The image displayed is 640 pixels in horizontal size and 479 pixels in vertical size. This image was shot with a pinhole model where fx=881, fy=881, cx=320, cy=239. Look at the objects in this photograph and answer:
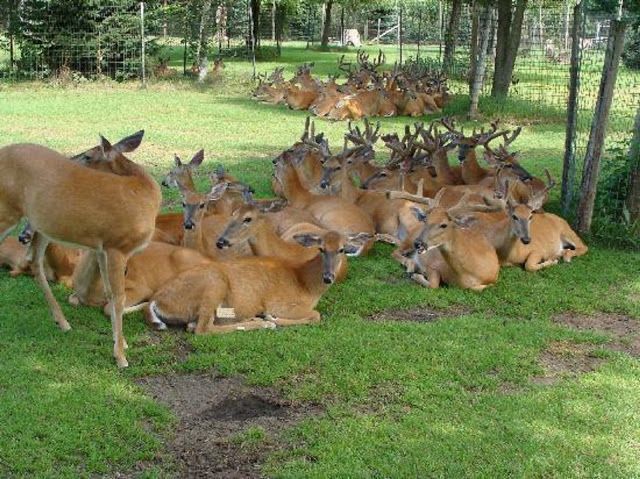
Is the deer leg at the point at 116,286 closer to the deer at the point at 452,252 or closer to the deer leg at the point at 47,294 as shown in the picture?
the deer leg at the point at 47,294

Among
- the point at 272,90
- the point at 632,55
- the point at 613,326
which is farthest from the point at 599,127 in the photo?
the point at 272,90

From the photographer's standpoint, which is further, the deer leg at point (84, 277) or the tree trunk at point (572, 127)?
the tree trunk at point (572, 127)

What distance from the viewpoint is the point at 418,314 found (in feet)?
24.1

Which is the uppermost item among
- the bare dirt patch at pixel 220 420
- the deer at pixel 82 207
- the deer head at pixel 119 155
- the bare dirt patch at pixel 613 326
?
the deer head at pixel 119 155

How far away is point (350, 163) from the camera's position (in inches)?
442

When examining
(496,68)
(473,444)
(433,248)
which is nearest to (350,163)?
(433,248)

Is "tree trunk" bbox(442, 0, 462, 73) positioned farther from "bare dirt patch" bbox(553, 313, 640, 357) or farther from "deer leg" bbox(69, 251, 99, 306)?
"deer leg" bbox(69, 251, 99, 306)

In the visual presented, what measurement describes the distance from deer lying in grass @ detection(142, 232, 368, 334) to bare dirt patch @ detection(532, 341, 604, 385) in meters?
1.77

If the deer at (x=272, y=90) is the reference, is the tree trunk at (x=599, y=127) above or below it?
above

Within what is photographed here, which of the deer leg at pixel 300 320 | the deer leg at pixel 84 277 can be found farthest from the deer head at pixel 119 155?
the deer leg at pixel 300 320

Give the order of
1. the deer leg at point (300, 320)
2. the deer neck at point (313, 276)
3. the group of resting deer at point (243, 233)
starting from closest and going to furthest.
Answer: the group of resting deer at point (243, 233)
the deer leg at point (300, 320)
the deer neck at point (313, 276)

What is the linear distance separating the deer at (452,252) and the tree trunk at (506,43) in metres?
12.2

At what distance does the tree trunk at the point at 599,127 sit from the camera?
8938 millimetres

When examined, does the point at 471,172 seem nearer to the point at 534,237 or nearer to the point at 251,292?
the point at 534,237
